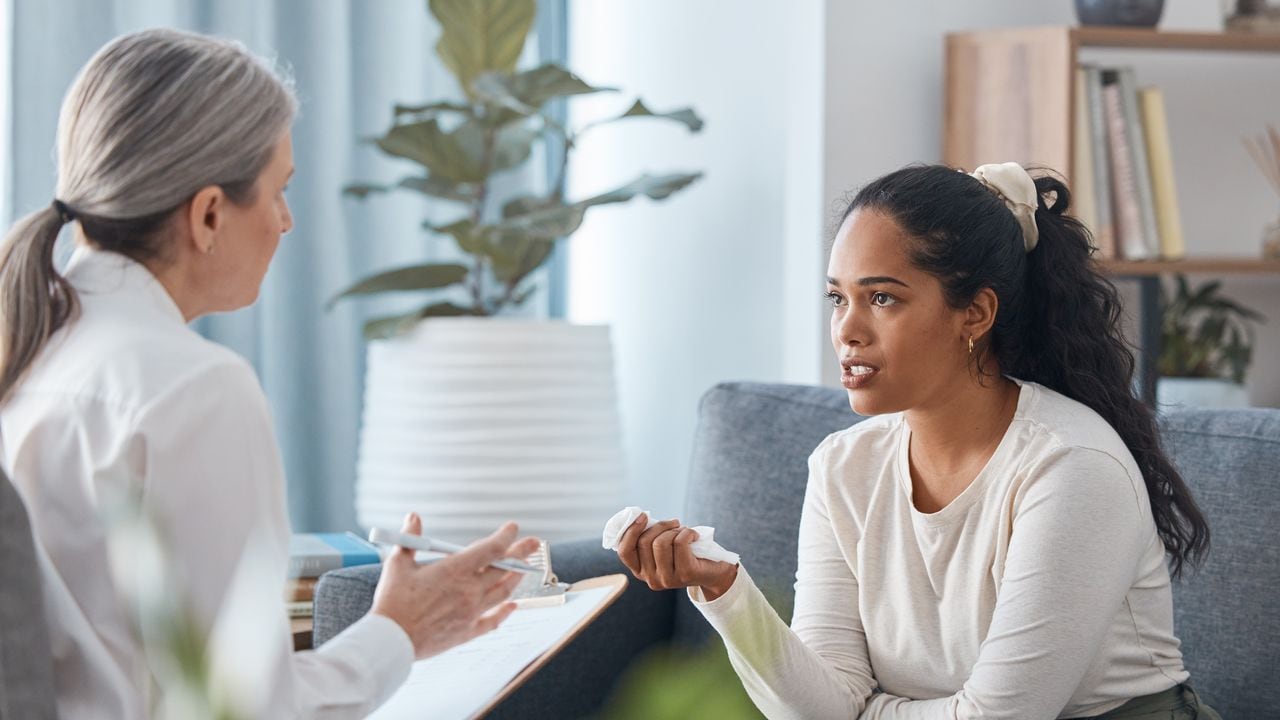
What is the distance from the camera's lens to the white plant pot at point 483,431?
243cm

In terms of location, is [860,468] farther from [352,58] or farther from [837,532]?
[352,58]

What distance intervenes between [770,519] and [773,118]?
1.20 meters

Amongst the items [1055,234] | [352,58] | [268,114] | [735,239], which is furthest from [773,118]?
[268,114]

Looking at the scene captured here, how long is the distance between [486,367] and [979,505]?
1.27m

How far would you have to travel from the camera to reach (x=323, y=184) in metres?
2.75

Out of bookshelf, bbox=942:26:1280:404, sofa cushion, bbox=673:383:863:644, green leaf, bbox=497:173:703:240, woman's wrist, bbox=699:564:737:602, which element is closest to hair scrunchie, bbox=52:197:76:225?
woman's wrist, bbox=699:564:737:602

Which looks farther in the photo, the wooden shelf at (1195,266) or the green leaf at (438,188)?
the green leaf at (438,188)

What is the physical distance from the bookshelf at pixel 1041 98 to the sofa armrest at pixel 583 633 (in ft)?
3.20

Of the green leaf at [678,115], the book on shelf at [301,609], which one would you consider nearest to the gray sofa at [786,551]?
the book on shelf at [301,609]

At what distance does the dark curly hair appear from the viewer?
4.36 feet

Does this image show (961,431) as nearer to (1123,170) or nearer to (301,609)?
(301,609)

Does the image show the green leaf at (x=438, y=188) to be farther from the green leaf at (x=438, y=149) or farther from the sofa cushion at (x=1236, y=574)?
the sofa cushion at (x=1236, y=574)

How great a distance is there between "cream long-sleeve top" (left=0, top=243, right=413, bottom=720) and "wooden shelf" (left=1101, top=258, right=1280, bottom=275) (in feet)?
5.87

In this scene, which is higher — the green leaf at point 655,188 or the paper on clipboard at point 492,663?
the green leaf at point 655,188
